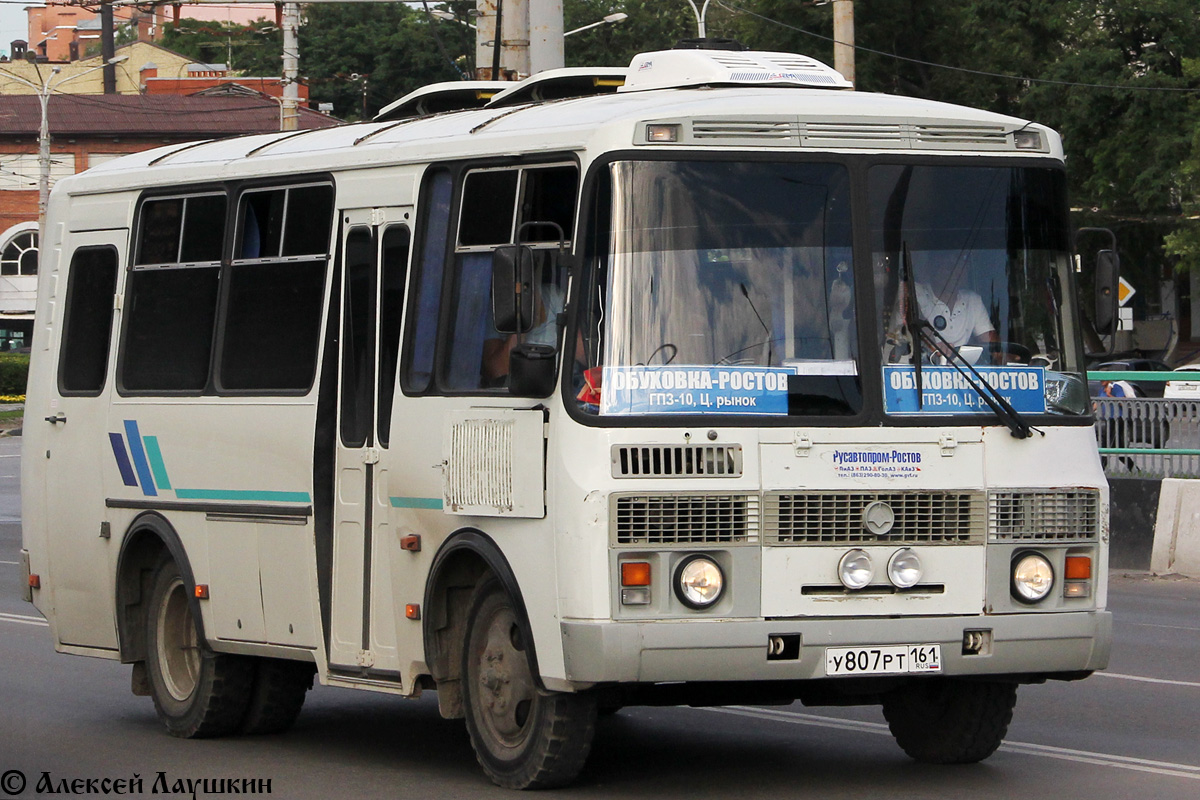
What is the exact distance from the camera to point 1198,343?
60031 mm

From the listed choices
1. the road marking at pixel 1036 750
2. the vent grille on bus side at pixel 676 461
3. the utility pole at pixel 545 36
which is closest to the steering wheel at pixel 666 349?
the vent grille on bus side at pixel 676 461

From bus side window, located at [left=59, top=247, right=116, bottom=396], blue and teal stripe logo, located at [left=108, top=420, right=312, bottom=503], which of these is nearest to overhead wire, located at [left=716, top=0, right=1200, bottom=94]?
bus side window, located at [left=59, top=247, right=116, bottom=396]

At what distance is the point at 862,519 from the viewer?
8.12m

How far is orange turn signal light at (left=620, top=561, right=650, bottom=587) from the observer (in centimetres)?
784

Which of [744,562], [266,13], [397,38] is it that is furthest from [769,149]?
[266,13]

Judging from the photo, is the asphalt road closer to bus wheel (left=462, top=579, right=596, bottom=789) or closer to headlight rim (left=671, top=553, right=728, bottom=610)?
bus wheel (left=462, top=579, right=596, bottom=789)

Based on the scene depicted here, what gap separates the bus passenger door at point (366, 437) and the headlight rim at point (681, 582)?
1.68 m

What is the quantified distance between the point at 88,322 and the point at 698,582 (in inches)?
201

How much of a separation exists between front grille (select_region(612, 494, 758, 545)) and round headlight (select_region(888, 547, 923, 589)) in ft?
1.85

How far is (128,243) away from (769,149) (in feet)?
14.7

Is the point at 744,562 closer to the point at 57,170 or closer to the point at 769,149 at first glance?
the point at 769,149

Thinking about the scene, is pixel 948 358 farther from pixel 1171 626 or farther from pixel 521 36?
pixel 521 36

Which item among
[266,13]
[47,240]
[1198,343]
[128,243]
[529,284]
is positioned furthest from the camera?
[266,13]

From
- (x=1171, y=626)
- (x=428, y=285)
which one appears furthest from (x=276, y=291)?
(x=1171, y=626)
